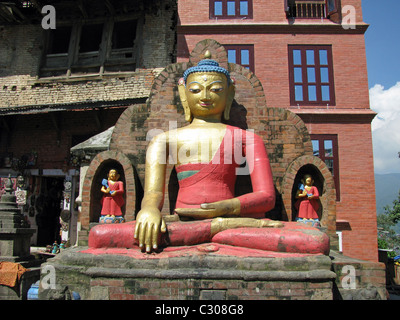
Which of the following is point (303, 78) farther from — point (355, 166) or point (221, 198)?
point (221, 198)

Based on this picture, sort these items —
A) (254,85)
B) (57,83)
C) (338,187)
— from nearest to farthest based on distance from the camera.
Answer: (254,85)
(338,187)
(57,83)

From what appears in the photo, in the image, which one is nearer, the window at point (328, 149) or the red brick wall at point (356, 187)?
the red brick wall at point (356, 187)

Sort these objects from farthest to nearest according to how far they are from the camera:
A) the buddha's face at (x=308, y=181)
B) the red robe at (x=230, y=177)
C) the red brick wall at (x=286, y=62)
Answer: the red brick wall at (x=286, y=62) < the buddha's face at (x=308, y=181) < the red robe at (x=230, y=177)

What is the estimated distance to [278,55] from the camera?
13.6 meters

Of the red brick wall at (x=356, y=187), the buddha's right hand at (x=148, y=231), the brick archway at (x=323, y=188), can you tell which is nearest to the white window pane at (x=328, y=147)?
the red brick wall at (x=356, y=187)

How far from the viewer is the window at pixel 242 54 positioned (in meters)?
13.7

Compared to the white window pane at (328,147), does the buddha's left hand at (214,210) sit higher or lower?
lower

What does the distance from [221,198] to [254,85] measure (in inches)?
100

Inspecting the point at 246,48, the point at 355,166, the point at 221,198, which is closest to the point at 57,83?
the point at 246,48

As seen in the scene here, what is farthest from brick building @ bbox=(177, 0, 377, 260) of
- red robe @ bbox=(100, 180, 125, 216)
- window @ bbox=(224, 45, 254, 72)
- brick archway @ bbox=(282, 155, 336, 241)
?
red robe @ bbox=(100, 180, 125, 216)

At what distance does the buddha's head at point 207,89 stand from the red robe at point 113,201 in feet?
5.90

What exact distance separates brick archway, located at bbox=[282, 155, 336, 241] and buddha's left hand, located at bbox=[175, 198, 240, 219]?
4.57 ft

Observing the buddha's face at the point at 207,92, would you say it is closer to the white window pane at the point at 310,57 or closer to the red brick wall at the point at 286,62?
the red brick wall at the point at 286,62

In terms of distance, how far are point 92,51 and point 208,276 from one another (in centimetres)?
1257
